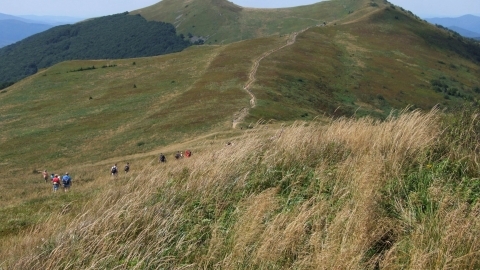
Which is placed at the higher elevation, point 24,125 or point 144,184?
point 144,184

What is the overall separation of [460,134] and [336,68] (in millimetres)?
69676

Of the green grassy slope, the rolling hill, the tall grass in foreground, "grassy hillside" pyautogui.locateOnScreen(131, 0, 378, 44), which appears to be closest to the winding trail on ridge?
the green grassy slope

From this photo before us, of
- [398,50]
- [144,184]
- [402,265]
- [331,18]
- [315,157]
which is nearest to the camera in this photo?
[402,265]

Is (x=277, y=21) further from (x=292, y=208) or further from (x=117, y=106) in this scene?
(x=292, y=208)

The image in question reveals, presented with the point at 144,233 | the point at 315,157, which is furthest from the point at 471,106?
the point at 144,233

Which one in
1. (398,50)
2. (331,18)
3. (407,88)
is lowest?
(407,88)

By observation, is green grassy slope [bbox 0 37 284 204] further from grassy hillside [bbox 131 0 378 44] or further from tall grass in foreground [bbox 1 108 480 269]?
grassy hillside [bbox 131 0 378 44]

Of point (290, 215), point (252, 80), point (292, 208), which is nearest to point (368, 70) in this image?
point (252, 80)

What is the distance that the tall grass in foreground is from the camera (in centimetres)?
417

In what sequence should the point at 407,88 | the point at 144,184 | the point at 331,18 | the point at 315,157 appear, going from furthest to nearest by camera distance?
the point at 331,18
the point at 407,88
the point at 315,157
the point at 144,184

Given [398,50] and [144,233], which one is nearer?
[144,233]

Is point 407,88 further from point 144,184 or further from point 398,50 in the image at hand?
point 144,184

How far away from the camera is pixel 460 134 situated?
7230mm

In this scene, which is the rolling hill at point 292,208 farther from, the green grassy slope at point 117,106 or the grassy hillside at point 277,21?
the grassy hillside at point 277,21
